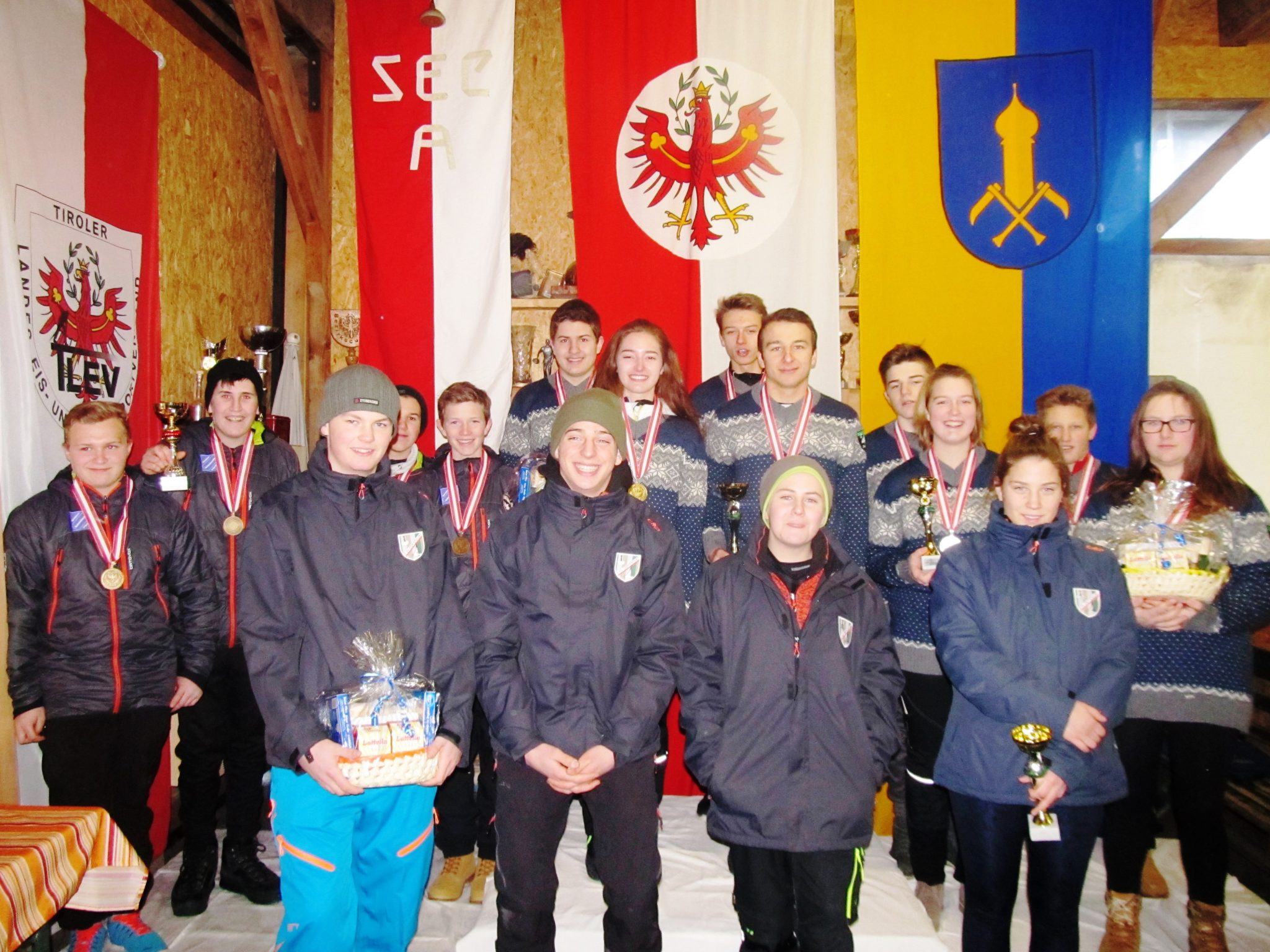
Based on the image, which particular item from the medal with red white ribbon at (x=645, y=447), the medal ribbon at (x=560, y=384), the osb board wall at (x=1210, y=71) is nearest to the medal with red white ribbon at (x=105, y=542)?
the medal ribbon at (x=560, y=384)

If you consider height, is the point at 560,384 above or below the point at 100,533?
above

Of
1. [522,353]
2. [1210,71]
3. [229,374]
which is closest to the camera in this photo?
[229,374]

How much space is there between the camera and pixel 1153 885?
122 inches

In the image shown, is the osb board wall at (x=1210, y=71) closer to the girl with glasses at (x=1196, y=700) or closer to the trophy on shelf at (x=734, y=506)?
the girl with glasses at (x=1196, y=700)

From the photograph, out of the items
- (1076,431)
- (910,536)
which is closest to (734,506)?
(910,536)

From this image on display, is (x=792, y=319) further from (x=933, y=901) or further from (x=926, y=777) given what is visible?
(x=933, y=901)

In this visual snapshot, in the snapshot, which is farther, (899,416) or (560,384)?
(560,384)

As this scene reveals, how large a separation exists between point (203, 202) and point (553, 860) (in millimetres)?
4225

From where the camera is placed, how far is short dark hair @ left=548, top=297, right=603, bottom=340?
345cm

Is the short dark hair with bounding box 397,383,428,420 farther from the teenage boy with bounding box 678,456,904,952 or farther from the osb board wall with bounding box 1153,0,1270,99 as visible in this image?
the osb board wall with bounding box 1153,0,1270,99

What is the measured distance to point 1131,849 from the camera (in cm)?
261

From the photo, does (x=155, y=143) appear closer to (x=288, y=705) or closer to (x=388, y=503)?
(x=388, y=503)

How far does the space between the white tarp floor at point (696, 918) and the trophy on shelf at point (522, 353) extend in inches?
109

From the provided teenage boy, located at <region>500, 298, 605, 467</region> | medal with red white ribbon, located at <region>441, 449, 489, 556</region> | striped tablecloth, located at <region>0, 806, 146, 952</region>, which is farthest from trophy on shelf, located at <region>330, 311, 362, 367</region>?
striped tablecloth, located at <region>0, 806, 146, 952</region>
